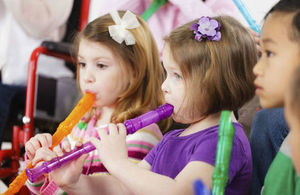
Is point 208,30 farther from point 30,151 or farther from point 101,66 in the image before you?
point 30,151

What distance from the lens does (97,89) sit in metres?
1.11

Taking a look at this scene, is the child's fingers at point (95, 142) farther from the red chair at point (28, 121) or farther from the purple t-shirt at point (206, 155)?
the red chair at point (28, 121)

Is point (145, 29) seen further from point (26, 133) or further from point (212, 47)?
point (26, 133)

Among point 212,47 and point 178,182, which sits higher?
point 212,47

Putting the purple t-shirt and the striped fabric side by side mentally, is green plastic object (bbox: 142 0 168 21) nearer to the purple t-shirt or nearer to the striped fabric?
the striped fabric

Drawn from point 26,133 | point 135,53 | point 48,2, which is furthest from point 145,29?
point 48,2

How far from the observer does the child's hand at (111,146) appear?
0.79m

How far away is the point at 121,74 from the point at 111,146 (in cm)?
37

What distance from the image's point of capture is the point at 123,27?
44.6 inches

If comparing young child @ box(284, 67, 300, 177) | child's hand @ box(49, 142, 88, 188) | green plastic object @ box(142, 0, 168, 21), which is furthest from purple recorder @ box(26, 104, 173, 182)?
green plastic object @ box(142, 0, 168, 21)

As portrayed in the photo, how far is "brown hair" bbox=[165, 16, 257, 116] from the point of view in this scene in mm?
851

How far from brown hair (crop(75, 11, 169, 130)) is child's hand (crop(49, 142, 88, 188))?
228 mm

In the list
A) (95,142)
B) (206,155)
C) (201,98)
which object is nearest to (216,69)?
(201,98)

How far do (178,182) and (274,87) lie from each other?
0.25 metres
